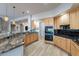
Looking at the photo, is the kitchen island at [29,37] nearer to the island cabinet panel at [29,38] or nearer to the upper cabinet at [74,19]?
the island cabinet panel at [29,38]

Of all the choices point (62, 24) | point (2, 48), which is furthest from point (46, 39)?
point (2, 48)

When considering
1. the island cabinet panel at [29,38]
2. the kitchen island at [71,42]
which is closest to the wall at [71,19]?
the kitchen island at [71,42]

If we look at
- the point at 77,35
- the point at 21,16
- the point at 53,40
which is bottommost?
the point at 53,40

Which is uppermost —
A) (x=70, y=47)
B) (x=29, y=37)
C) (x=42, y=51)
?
(x=29, y=37)

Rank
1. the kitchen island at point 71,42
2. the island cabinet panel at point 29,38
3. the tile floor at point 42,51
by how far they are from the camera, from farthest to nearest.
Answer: the island cabinet panel at point 29,38 < the tile floor at point 42,51 < the kitchen island at point 71,42

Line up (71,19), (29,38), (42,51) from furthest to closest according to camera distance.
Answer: (29,38) < (71,19) < (42,51)

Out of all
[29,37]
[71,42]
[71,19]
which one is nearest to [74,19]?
[71,19]

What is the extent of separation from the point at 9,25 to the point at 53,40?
14.4ft

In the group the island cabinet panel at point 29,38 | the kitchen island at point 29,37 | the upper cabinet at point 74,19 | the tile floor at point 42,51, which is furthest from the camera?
the island cabinet panel at point 29,38

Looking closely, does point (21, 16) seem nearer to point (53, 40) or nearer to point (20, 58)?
point (20, 58)

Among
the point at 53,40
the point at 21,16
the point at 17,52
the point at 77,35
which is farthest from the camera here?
the point at 53,40

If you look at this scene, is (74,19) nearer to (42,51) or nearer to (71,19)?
(71,19)

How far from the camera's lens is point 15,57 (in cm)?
321

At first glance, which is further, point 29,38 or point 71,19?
point 29,38
